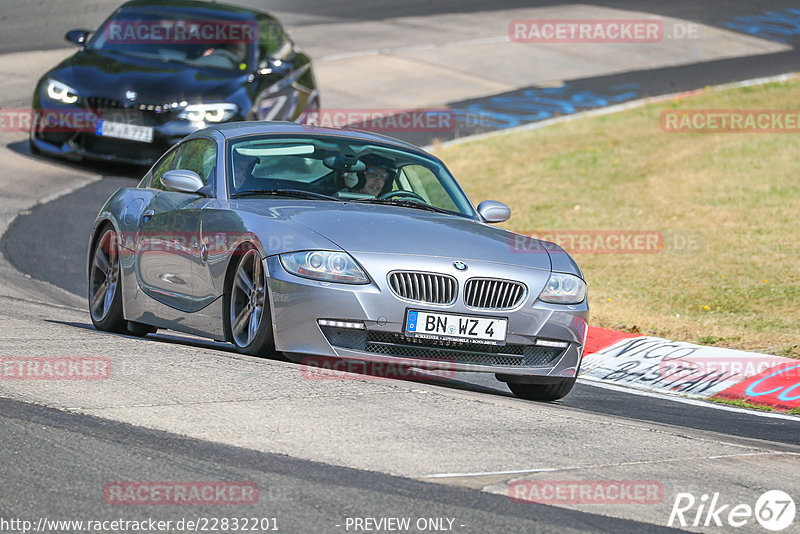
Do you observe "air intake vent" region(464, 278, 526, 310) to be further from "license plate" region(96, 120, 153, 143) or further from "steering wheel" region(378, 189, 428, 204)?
"license plate" region(96, 120, 153, 143)

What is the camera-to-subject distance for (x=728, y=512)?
5.04 m

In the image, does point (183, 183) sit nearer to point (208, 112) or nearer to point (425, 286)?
point (425, 286)

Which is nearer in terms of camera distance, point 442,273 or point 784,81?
point 442,273

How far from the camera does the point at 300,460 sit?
5.15 metres

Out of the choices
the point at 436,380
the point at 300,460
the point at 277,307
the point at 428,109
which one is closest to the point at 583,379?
the point at 436,380

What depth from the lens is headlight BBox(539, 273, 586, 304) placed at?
741 cm

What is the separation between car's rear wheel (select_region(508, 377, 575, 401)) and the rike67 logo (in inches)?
101

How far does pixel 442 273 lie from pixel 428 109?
15.0 metres

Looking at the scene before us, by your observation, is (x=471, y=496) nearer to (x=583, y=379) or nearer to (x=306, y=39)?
(x=583, y=379)

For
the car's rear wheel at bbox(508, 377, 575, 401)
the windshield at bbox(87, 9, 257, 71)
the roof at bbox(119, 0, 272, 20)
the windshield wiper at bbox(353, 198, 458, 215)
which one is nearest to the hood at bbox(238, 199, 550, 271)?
the windshield wiper at bbox(353, 198, 458, 215)

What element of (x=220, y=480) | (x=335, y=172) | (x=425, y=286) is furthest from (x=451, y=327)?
(x=220, y=480)

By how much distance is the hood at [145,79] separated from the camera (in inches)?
596

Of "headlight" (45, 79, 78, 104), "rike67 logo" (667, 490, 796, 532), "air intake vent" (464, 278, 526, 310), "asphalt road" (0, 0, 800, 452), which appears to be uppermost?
"rike67 logo" (667, 490, 796, 532)

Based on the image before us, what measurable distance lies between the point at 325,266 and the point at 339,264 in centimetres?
7
